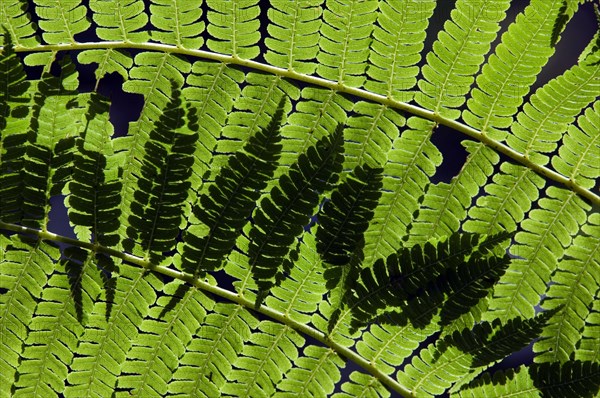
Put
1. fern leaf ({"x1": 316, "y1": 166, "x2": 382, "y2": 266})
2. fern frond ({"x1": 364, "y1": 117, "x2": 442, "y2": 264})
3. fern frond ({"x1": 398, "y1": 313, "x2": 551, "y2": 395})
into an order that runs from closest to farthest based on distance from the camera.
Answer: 1. fern frond ({"x1": 398, "y1": 313, "x2": 551, "y2": 395})
2. fern leaf ({"x1": 316, "y1": 166, "x2": 382, "y2": 266})
3. fern frond ({"x1": 364, "y1": 117, "x2": 442, "y2": 264})

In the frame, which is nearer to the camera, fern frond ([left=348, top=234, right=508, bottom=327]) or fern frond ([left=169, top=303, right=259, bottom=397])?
fern frond ([left=348, top=234, right=508, bottom=327])

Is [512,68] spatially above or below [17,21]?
above

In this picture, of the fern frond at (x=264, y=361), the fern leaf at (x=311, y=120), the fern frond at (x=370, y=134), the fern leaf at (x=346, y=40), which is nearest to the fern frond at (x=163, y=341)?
the fern frond at (x=264, y=361)

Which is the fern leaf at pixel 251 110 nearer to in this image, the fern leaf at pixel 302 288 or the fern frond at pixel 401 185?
the fern leaf at pixel 302 288

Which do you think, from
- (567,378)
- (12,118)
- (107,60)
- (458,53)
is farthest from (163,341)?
(458,53)

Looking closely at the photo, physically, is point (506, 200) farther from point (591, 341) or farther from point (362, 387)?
point (362, 387)

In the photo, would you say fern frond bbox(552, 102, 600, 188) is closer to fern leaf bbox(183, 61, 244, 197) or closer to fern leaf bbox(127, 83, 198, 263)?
fern leaf bbox(183, 61, 244, 197)

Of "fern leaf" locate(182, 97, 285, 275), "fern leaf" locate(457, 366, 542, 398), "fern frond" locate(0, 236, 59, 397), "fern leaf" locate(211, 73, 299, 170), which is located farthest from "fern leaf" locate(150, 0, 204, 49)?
"fern leaf" locate(457, 366, 542, 398)
